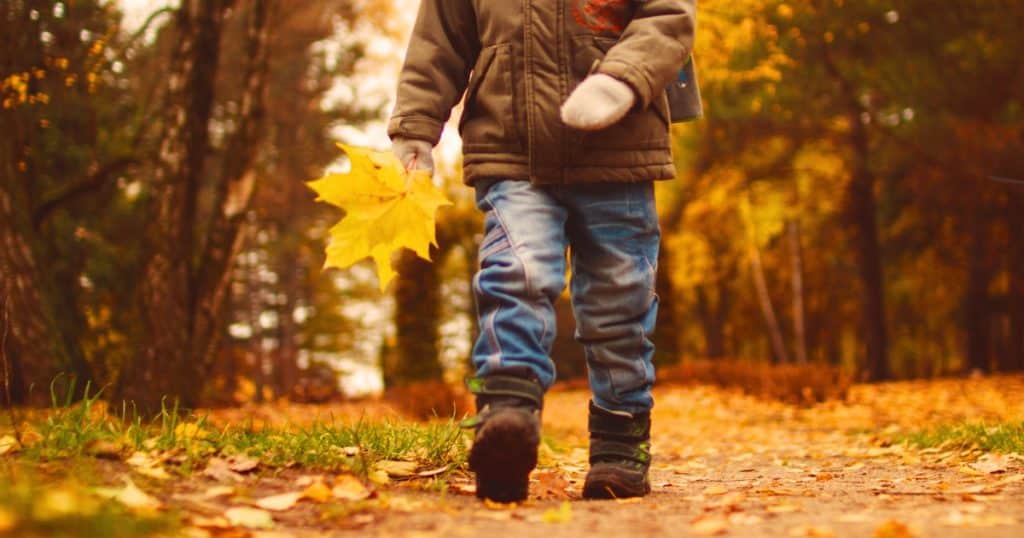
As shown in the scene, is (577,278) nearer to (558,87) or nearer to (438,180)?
(558,87)

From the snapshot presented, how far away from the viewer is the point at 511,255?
2.62 meters

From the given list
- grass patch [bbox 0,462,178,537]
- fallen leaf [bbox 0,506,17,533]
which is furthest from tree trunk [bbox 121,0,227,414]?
fallen leaf [bbox 0,506,17,533]

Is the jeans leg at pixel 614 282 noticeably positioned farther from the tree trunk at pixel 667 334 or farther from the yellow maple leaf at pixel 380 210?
the tree trunk at pixel 667 334

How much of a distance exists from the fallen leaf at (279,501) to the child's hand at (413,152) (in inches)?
39.5

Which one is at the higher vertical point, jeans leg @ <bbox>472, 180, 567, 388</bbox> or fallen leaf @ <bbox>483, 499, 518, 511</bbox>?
jeans leg @ <bbox>472, 180, 567, 388</bbox>

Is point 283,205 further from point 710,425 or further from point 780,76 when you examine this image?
point 710,425

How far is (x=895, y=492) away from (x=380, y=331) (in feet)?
81.7

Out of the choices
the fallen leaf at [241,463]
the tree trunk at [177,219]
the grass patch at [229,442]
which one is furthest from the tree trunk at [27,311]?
the fallen leaf at [241,463]

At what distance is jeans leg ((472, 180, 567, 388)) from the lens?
257cm

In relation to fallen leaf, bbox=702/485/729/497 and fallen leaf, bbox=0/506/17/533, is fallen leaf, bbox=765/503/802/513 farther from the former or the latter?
fallen leaf, bbox=0/506/17/533

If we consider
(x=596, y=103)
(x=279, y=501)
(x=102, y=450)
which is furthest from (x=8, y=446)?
(x=596, y=103)

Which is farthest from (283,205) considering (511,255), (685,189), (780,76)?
(511,255)

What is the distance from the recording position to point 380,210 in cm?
272

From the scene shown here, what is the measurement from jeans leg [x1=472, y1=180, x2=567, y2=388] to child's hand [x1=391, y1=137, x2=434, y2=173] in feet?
0.85
